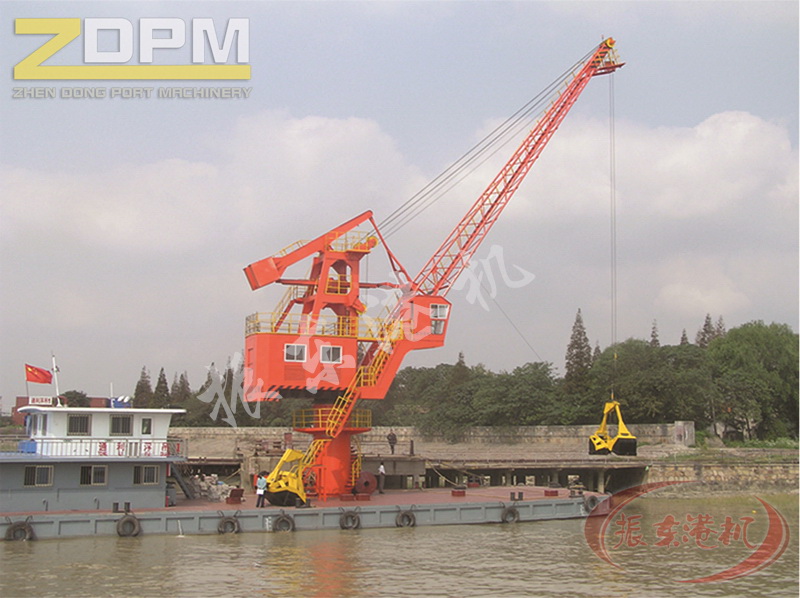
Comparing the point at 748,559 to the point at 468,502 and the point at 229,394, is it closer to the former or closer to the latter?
the point at 468,502

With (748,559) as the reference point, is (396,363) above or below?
above

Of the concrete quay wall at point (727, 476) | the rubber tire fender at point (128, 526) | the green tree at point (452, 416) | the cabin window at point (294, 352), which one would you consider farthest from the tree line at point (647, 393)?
the rubber tire fender at point (128, 526)

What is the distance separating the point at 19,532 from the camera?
28.2 metres

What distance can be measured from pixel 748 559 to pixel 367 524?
13181 millimetres

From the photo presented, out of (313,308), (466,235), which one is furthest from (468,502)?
(466,235)

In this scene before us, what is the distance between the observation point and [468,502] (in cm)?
3478

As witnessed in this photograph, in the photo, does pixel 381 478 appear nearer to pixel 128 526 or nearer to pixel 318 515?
pixel 318 515

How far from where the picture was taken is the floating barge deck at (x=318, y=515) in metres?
28.8

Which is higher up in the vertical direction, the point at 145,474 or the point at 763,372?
the point at 763,372

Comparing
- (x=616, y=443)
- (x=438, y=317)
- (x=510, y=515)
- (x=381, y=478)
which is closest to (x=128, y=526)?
(x=381, y=478)

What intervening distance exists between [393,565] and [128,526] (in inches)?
367

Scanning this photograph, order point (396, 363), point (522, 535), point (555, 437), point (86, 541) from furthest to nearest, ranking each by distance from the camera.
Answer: point (555, 437) < point (396, 363) < point (522, 535) < point (86, 541)

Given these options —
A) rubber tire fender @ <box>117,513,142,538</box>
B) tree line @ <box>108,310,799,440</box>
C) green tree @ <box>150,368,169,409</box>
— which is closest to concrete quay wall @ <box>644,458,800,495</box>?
tree line @ <box>108,310,799,440</box>

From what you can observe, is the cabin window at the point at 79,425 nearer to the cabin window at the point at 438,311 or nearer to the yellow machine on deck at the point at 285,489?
the yellow machine on deck at the point at 285,489
